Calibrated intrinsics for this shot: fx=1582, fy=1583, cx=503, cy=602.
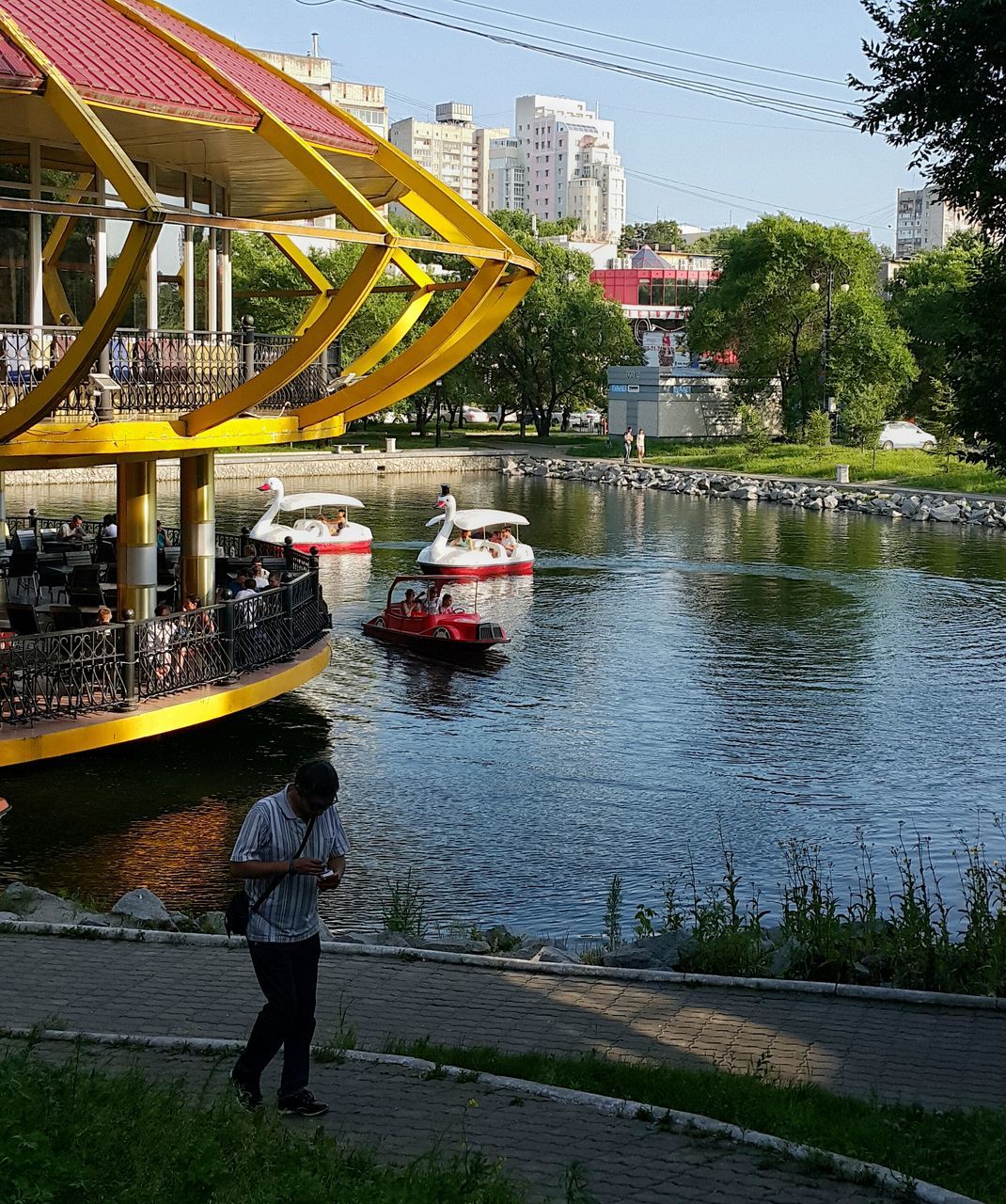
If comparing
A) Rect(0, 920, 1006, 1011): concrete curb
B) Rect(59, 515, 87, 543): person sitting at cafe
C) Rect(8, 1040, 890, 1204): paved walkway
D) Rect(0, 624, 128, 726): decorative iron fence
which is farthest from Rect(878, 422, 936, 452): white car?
Rect(8, 1040, 890, 1204): paved walkway

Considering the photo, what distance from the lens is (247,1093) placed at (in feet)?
24.7

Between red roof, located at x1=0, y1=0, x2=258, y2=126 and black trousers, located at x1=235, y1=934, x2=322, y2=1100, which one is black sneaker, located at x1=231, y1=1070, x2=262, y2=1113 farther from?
red roof, located at x1=0, y1=0, x2=258, y2=126

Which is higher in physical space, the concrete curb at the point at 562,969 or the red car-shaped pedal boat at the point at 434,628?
the concrete curb at the point at 562,969

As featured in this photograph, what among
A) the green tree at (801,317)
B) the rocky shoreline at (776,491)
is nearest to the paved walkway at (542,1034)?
the rocky shoreline at (776,491)

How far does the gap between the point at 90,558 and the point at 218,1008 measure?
762 inches

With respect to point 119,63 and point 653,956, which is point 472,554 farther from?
point 653,956

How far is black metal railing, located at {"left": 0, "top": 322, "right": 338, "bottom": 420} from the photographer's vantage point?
18.7m

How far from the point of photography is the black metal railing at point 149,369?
61.4ft

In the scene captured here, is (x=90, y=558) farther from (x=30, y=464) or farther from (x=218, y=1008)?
(x=218, y=1008)

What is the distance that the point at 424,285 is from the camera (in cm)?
2291

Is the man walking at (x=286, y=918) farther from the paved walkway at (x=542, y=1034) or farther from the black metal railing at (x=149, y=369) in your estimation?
the black metal railing at (x=149, y=369)

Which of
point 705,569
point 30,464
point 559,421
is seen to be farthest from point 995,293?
point 559,421

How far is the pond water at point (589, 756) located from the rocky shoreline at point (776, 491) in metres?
18.1

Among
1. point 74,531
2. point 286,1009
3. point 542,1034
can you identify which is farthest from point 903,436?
point 286,1009
